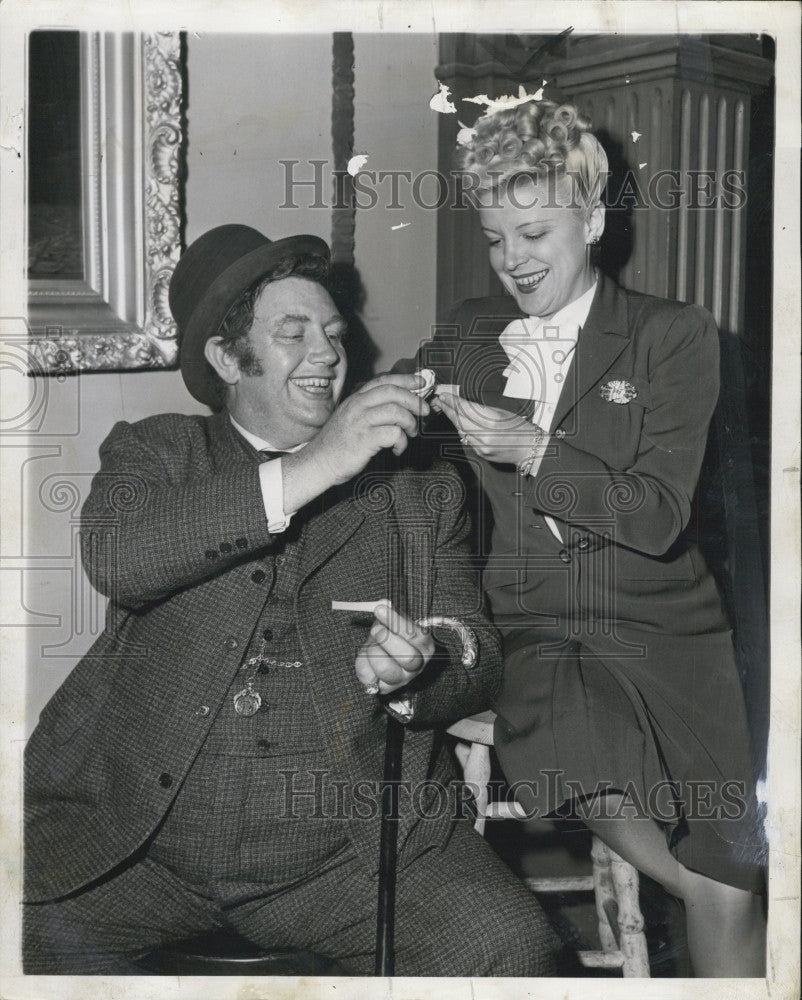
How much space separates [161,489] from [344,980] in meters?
0.89

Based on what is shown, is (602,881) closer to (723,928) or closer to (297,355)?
(723,928)

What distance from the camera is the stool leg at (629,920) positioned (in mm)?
2125

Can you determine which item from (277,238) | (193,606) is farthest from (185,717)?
(277,238)

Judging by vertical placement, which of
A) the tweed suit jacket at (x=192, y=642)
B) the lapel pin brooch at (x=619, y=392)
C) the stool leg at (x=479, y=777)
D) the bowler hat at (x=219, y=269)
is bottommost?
the stool leg at (x=479, y=777)

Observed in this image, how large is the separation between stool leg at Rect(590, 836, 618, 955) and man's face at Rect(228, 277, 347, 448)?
937 mm

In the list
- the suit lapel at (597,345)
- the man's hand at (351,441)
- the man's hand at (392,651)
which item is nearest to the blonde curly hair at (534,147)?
the suit lapel at (597,345)

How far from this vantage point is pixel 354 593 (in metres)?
2.11

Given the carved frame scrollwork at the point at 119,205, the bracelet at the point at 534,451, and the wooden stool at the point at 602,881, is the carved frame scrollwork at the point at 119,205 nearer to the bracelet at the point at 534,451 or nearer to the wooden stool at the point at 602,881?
the bracelet at the point at 534,451

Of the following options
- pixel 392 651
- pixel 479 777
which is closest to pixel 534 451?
pixel 392 651

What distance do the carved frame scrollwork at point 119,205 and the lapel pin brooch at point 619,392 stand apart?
789 millimetres

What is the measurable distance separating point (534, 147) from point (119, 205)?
72cm

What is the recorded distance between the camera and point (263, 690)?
2.05m

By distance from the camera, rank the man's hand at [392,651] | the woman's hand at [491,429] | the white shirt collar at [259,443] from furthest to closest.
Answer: the white shirt collar at [259,443]
the woman's hand at [491,429]
the man's hand at [392,651]

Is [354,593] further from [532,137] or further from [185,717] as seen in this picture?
[532,137]
